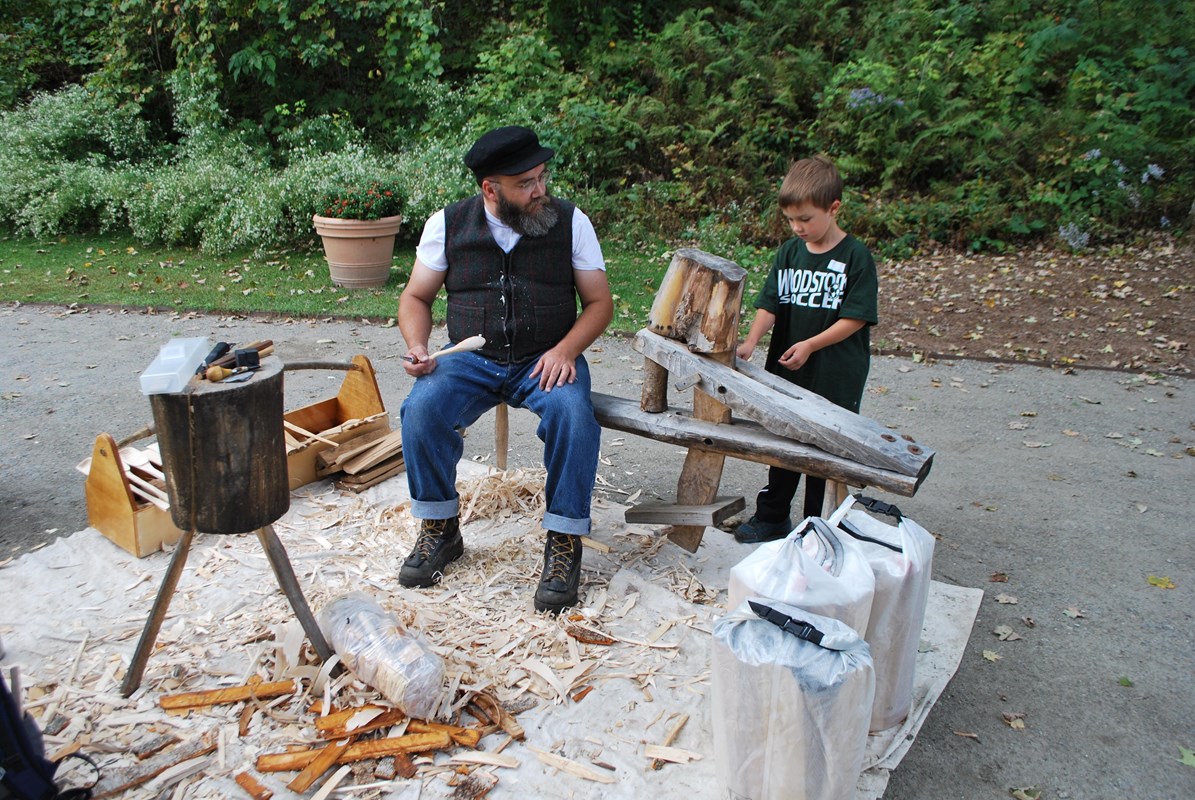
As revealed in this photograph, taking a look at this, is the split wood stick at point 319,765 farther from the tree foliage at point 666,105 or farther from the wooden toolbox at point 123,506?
the tree foliage at point 666,105

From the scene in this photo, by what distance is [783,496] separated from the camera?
3789 millimetres

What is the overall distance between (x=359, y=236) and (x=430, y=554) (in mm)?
5110

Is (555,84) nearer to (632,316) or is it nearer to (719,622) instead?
(632,316)

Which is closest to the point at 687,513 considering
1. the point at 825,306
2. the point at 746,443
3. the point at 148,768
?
the point at 746,443

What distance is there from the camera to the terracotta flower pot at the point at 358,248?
7.83 metres

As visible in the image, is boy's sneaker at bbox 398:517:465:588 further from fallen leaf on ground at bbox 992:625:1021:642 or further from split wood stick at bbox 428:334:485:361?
fallen leaf on ground at bbox 992:625:1021:642

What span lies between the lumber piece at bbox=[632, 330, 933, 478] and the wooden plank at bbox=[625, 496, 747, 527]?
1.58ft

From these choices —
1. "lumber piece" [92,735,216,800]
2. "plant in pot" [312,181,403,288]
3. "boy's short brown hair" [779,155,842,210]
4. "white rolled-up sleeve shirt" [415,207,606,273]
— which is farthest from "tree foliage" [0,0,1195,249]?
"lumber piece" [92,735,216,800]

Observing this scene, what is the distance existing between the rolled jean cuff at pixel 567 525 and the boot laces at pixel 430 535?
464 mm

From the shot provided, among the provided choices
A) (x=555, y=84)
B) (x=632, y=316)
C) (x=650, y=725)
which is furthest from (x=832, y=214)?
(x=555, y=84)

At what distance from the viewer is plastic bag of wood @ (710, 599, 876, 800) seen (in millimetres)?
2104

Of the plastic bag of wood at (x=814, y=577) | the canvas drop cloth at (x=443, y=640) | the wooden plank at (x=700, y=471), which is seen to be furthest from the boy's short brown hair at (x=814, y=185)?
the canvas drop cloth at (x=443, y=640)

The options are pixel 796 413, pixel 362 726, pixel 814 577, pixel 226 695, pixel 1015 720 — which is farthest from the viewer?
pixel 796 413

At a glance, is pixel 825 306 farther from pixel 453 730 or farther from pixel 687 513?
pixel 453 730
